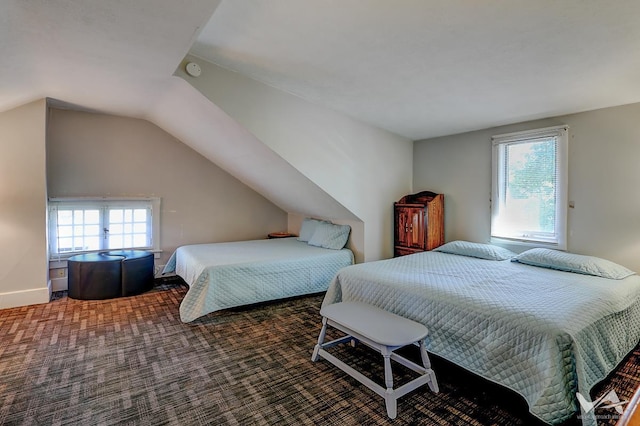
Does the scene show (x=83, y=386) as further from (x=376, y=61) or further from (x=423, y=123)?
(x=423, y=123)

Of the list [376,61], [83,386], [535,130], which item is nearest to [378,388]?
[83,386]

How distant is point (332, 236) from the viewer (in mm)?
4422

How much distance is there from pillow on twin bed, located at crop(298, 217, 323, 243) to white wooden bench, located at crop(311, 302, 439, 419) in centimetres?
258

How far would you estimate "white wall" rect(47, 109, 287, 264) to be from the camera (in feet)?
13.6

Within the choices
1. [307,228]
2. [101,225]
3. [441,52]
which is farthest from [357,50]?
[101,225]

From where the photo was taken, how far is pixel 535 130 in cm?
349

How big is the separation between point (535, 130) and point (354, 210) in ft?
7.17

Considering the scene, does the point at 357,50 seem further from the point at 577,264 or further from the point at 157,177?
the point at 157,177

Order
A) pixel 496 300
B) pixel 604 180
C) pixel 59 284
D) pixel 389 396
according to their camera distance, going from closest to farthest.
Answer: pixel 389 396
pixel 496 300
pixel 604 180
pixel 59 284

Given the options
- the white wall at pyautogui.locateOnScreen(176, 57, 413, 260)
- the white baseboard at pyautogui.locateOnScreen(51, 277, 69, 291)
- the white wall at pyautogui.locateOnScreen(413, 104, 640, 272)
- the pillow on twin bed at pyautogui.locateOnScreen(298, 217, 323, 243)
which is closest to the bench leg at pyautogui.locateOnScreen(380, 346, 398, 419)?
the white wall at pyautogui.locateOnScreen(176, 57, 413, 260)

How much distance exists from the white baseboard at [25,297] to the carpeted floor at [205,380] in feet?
1.56

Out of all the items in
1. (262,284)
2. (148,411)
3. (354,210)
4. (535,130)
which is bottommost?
(148,411)

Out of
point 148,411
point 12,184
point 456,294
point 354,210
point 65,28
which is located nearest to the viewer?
point 148,411

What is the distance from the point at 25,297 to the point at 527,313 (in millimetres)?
4811
